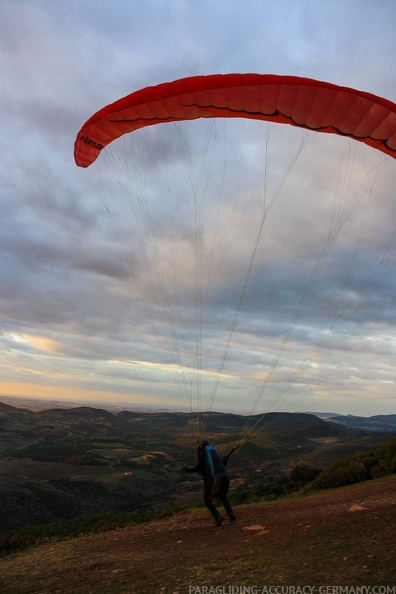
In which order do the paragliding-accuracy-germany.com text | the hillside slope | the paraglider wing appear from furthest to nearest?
the paraglider wing → the hillside slope → the paragliding-accuracy-germany.com text

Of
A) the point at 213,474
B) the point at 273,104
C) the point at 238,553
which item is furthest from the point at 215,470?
the point at 273,104

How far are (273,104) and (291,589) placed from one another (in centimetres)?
1017

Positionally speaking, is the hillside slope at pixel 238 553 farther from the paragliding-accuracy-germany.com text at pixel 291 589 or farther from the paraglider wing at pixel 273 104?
the paraglider wing at pixel 273 104

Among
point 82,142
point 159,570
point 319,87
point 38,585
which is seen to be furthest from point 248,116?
point 38,585

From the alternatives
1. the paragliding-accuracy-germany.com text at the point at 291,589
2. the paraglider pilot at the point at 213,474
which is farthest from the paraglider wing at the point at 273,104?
the paragliding-accuracy-germany.com text at the point at 291,589

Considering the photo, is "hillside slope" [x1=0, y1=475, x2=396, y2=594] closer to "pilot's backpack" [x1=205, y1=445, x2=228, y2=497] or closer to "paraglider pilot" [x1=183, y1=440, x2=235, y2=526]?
"paraglider pilot" [x1=183, y1=440, x2=235, y2=526]

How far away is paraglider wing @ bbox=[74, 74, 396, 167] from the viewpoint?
9.55 m

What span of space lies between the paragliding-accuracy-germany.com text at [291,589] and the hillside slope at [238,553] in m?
0.15

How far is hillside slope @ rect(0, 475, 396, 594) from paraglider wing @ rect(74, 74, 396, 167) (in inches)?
350

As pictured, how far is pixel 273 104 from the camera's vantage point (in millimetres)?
10023

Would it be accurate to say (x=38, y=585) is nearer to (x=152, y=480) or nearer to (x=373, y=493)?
(x=373, y=493)

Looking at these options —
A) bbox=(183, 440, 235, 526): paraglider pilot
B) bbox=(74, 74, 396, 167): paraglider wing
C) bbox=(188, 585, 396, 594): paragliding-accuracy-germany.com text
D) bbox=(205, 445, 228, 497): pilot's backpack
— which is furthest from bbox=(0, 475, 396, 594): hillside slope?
bbox=(74, 74, 396, 167): paraglider wing

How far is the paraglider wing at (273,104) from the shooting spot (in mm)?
9555

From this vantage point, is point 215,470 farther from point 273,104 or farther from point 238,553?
point 273,104
